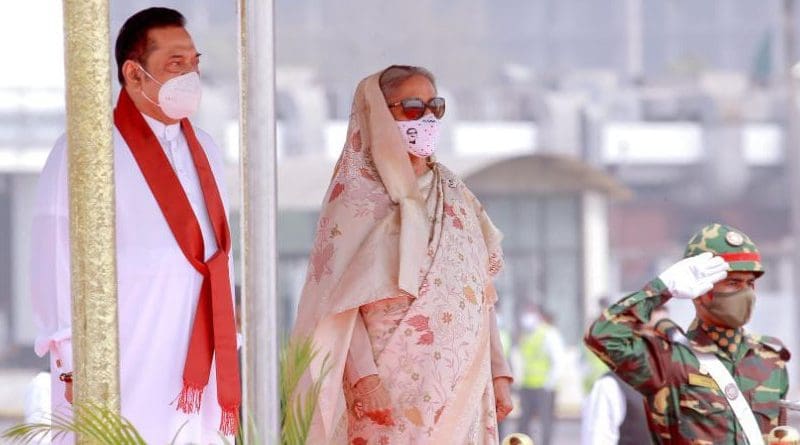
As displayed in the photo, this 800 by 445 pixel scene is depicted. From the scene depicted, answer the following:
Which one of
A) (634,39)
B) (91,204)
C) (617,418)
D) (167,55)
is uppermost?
(634,39)

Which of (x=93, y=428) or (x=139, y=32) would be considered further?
(x=139, y=32)

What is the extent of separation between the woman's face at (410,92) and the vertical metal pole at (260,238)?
1118 millimetres

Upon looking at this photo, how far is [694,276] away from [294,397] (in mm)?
1318

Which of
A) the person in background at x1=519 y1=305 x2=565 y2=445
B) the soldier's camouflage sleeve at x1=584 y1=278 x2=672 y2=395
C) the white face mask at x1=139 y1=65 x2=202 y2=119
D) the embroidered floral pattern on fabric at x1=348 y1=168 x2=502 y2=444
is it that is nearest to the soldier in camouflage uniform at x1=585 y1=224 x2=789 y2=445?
the soldier's camouflage sleeve at x1=584 y1=278 x2=672 y2=395

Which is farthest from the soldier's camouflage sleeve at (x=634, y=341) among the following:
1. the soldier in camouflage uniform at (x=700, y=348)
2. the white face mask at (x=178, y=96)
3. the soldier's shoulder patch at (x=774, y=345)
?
the white face mask at (x=178, y=96)

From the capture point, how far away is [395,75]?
480 cm

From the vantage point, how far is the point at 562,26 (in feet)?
86.4

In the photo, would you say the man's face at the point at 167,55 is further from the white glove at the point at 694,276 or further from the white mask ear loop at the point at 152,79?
the white glove at the point at 694,276

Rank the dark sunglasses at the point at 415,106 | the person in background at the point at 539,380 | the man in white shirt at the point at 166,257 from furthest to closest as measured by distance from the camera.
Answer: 1. the person in background at the point at 539,380
2. the dark sunglasses at the point at 415,106
3. the man in white shirt at the point at 166,257

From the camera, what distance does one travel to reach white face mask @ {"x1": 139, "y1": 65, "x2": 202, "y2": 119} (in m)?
4.47

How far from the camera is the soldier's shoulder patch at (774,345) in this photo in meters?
4.81

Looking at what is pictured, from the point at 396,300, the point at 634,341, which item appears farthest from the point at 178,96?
the point at 634,341

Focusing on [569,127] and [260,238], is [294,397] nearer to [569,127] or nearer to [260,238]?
[260,238]

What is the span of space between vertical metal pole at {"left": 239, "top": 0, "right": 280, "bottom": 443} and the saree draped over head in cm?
91
